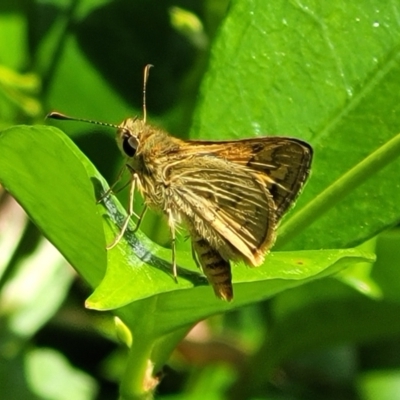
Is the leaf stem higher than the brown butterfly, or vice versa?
the leaf stem

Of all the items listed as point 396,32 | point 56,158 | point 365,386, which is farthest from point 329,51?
point 365,386

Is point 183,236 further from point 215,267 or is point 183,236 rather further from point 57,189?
point 57,189

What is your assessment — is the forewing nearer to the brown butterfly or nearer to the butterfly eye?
the brown butterfly

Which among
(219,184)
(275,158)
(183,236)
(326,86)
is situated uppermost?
(326,86)

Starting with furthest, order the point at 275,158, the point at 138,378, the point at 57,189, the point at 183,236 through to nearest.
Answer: the point at 183,236
the point at 275,158
the point at 138,378
the point at 57,189

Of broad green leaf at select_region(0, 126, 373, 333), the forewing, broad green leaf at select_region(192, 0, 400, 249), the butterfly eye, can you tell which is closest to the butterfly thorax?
the butterfly eye

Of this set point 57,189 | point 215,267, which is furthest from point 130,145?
point 57,189
